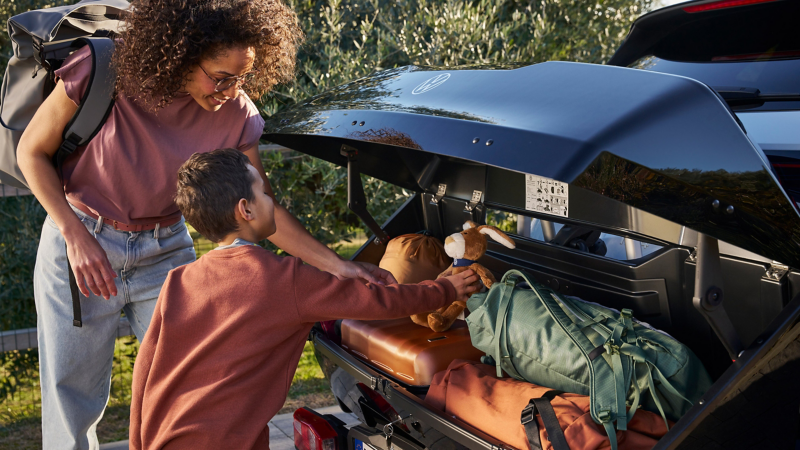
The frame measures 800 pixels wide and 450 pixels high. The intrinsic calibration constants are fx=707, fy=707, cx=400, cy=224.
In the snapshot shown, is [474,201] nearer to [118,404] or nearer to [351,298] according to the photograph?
[351,298]

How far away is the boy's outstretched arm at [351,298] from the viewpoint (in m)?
1.85

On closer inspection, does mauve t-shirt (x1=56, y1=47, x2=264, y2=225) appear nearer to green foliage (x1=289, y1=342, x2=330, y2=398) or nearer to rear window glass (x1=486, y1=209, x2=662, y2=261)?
rear window glass (x1=486, y1=209, x2=662, y2=261)

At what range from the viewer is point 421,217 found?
2900 mm

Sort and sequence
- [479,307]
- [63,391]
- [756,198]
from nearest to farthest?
[756,198]
[479,307]
[63,391]

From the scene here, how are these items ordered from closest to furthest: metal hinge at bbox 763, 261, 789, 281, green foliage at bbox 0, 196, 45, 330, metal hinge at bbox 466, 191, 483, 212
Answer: metal hinge at bbox 763, 261, 789, 281, metal hinge at bbox 466, 191, 483, 212, green foliage at bbox 0, 196, 45, 330

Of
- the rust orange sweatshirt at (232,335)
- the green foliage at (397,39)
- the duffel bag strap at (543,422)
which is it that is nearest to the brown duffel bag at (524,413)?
the duffel bag strap at (543,422)

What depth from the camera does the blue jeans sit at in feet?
7.84

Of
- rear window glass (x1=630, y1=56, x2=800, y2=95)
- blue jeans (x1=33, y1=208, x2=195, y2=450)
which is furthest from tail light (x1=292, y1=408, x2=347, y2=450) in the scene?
rear window glass (x1=630, y1=56, x2=800, y2=95)

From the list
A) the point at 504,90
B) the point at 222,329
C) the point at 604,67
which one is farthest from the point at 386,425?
the point at 604,67

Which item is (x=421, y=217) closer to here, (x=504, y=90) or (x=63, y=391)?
(x=504, y=90)

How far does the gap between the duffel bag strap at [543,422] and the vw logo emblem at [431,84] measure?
0.90 m

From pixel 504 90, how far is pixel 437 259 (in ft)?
3.22

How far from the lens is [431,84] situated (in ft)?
6.72

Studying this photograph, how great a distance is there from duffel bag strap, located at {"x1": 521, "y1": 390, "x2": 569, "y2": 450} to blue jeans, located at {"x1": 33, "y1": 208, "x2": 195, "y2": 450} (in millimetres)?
1442
